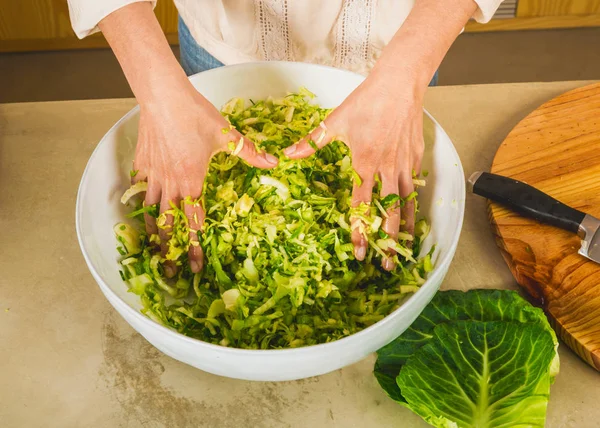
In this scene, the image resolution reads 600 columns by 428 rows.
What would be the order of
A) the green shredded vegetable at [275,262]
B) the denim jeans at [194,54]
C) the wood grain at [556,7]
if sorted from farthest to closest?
the wood grain at [556,7] → the denim jeans at [194,54] → the green shredded vegetable at [275,262]

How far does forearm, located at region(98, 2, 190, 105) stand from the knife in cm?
62

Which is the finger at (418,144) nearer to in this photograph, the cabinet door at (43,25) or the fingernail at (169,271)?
the fingernail at (169,271)

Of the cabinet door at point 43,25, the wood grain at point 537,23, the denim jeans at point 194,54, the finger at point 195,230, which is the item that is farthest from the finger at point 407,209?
the wood grain at point 537,23

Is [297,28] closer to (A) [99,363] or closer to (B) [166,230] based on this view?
(B) [166,230]

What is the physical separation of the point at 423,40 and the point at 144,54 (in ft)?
1.51

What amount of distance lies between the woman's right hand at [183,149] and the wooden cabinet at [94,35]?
2.09 meters

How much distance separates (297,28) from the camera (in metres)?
1.38

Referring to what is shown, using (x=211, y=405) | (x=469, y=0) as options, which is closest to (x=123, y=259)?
(x=211, y=405)

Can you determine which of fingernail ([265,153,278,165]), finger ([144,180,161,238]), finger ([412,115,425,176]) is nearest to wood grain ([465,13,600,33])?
finger ([412,115,425,176])

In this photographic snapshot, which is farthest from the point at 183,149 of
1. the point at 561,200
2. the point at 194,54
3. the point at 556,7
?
the point at 556,7

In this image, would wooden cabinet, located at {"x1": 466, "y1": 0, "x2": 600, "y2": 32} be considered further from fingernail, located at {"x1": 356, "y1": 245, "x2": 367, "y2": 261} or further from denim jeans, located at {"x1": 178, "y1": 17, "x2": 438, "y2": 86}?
fingernail, located at {"x1": 356, "y1": 245, "x2": 367, "y2": 261}

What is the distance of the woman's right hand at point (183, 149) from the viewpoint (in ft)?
3.29

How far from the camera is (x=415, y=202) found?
1.11 meters

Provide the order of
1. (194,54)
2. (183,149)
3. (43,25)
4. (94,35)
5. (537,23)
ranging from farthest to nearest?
1. (537,23)
2. (94,35)
3. (43,25)
4. (194,54)
5. (183,149)
